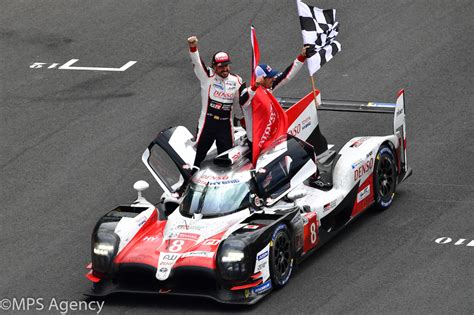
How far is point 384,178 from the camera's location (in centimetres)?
1950

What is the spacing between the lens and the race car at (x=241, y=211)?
16.1 m

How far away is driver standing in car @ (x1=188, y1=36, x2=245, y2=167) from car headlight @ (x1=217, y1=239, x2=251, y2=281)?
2.86m

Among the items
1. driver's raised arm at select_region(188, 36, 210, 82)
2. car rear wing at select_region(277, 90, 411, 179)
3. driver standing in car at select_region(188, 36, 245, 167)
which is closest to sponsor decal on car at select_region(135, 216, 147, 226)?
driver standing in car at select_region(188, 36, 245, 167)

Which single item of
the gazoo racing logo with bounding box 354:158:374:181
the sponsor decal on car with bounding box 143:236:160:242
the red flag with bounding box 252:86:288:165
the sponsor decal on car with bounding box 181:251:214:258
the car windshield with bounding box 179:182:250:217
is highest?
the red flag with bounding box 252:86:288:165

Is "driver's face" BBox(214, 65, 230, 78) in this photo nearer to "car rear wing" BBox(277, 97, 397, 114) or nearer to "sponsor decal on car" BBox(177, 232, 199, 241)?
"car rear wing" BBox(277, 97, 397, 114)

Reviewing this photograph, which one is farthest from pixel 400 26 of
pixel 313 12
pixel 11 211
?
pixel 11 211

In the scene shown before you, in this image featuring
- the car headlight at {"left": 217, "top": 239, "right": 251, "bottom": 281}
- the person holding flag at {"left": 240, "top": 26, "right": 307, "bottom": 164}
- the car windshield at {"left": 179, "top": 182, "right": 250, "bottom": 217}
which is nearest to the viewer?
the car headlight at {"left": 217, "top": 239, "right": 251, "bottom": 281}

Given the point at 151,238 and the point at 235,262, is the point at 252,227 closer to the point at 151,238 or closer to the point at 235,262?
the point at 235,262

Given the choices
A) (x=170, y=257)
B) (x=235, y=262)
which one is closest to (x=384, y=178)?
(x=235, y=262)

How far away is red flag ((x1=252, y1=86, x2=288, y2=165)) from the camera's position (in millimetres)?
18062

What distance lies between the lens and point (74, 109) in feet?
78.4

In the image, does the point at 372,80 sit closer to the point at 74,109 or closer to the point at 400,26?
the point at 400,26

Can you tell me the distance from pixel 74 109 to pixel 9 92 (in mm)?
1768

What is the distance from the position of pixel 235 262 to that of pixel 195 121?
24.4 ft
